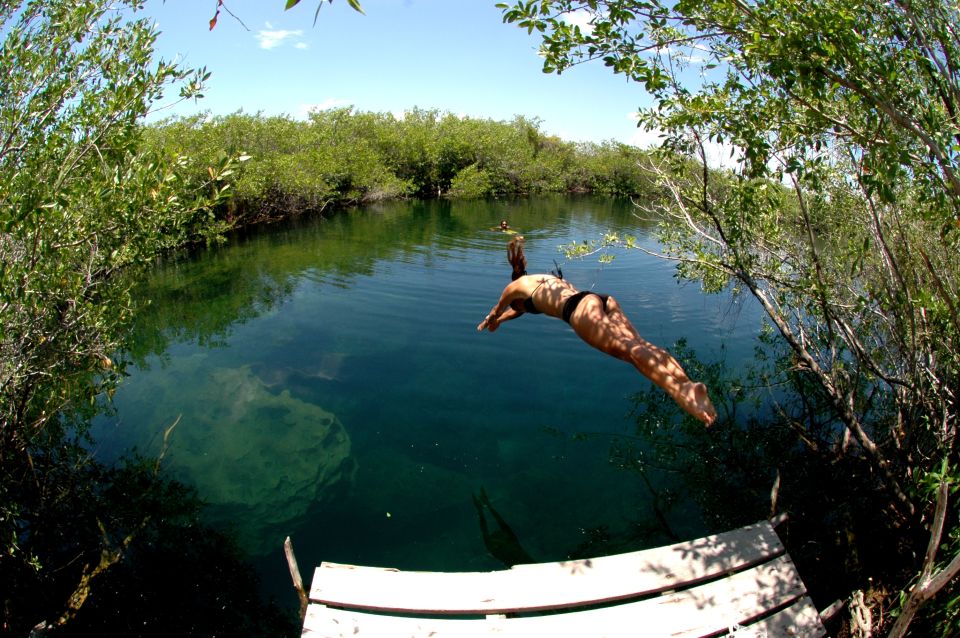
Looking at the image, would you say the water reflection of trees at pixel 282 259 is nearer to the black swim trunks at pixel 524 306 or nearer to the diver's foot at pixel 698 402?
the black swim trunks at pixel 524 306

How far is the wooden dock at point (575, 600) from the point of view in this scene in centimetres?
436

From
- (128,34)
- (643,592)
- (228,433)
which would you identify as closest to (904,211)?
(643,592)

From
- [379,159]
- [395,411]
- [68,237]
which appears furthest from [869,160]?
[379,159]

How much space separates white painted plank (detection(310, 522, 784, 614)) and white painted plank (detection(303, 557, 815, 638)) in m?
0.09

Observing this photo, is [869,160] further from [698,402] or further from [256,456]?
[256,456]

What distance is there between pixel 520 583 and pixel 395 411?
544cm

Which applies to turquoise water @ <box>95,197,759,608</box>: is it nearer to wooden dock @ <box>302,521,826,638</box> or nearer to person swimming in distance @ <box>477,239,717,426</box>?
wooden dock @ <box>302,521,826,638</box>

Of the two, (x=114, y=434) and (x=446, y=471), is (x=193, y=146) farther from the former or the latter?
(x=446, y=471)

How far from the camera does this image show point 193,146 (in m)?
26.7

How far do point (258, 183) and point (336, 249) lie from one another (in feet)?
25.8

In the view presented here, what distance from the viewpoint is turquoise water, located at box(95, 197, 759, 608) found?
22.8 feet

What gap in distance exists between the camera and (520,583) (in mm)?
4625

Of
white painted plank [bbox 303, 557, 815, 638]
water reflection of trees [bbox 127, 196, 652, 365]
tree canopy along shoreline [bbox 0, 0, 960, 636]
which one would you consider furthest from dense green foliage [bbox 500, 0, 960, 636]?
water reflection of trees [bbox 127, 196, 652, 365]

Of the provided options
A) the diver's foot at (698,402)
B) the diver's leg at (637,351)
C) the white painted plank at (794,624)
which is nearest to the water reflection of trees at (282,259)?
the diver's leg at (637,351)
